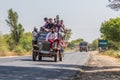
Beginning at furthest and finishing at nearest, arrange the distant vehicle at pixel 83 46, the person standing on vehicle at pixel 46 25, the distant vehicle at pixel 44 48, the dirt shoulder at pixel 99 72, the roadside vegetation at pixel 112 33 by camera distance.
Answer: the distant vehicle at pixel 83 46
the roadside vegetation at pixel 112 33
the distant vehicle at pixel 44 48
the person standing on vehicle at pixel 46 25
the dirt shoulder at pixel 99 72

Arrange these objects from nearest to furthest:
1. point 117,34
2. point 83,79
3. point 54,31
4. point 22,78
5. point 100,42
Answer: point 22,78 → point 83,79 → point 54,31 → point 100,42 → point 117,34

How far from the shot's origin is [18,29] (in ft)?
Answer: 270

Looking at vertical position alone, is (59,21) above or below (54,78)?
above

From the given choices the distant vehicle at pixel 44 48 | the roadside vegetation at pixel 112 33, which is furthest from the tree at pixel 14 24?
the distant vehicle at pixel 44 48

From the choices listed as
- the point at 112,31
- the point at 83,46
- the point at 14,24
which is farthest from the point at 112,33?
the point at 14,24

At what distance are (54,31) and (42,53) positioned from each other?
7.37 feet

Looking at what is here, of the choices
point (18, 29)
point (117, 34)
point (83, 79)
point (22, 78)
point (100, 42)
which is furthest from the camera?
point (117, 34)

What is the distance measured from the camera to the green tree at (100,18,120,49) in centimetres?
10279

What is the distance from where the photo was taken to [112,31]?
111 m

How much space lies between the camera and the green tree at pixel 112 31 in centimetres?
10279

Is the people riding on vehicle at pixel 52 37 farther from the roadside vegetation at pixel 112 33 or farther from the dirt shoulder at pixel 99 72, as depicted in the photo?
the roadside vegetation at pixel 112 33

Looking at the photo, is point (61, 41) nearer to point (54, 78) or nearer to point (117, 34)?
point (54, 78)

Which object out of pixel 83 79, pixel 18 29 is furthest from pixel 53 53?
pixel 18 29

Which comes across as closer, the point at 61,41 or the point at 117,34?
the point at 61,41
